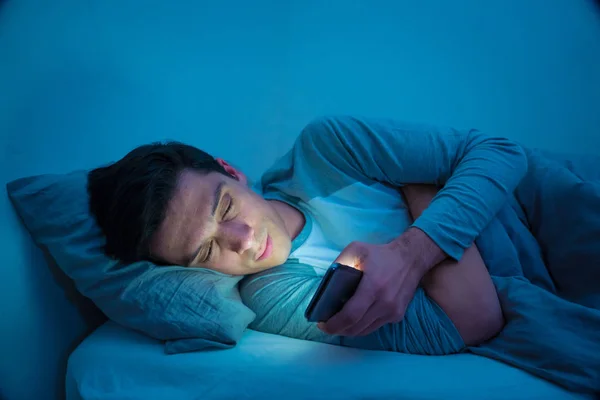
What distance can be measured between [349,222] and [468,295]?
0.28 meters

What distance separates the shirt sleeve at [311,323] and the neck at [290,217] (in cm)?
8

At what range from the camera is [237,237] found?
871 mm

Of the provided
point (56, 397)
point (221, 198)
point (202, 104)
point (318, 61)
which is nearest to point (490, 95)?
point (318, 61)

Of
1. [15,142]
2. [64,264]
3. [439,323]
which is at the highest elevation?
[15,142]

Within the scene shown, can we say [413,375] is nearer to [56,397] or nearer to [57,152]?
[56,397]

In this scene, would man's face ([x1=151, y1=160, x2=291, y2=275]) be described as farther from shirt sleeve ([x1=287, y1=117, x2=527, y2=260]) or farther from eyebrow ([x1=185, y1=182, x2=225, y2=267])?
shirt sleeve ([x1=287, y1=117, x2=527, y2=260])

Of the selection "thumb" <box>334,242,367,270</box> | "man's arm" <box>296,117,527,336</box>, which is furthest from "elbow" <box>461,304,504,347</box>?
"thumb" <box>334,242,367,270</box>

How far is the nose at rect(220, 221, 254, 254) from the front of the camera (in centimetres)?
87

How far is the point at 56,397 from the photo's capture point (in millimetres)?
949

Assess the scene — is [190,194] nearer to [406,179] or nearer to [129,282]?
[129,282]

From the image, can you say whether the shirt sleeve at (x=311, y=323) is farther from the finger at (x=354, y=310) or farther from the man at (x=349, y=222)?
the finger at (x=354, y=310)

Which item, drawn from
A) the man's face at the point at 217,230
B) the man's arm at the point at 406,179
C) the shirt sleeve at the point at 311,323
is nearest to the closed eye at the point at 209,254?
the man's face at the point at 217,230

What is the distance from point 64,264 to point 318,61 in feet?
3.11

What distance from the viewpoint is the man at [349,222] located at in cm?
84
